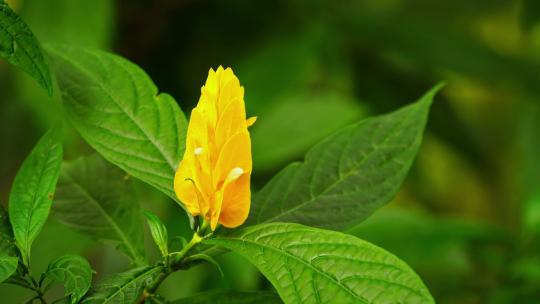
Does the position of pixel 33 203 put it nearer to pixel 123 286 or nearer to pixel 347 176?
pixel 123 286

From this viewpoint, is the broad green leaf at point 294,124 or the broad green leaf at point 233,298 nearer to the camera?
the broad green leaf at point 233,298

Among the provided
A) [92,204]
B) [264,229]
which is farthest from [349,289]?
[92,204]

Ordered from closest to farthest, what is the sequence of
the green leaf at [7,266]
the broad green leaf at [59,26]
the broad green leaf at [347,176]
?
the green leaf at [7,266]
the broad green leaf at [347,176]
the broad green leaf at [59,26]

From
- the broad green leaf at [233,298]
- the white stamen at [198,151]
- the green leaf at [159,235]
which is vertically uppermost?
the white stamen at [198,151]

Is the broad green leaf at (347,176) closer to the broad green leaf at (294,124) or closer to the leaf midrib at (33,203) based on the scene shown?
the leaf midrib at (33,203)

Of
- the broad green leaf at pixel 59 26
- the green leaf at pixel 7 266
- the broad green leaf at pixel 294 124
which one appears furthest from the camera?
the broad green leaf at pixel 294 124

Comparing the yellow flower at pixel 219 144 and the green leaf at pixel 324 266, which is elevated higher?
the yellow flower at pixel 219 144

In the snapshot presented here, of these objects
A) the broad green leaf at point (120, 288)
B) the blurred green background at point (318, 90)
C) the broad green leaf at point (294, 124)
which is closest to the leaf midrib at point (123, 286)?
the broad green leaf at point (120, 288)
